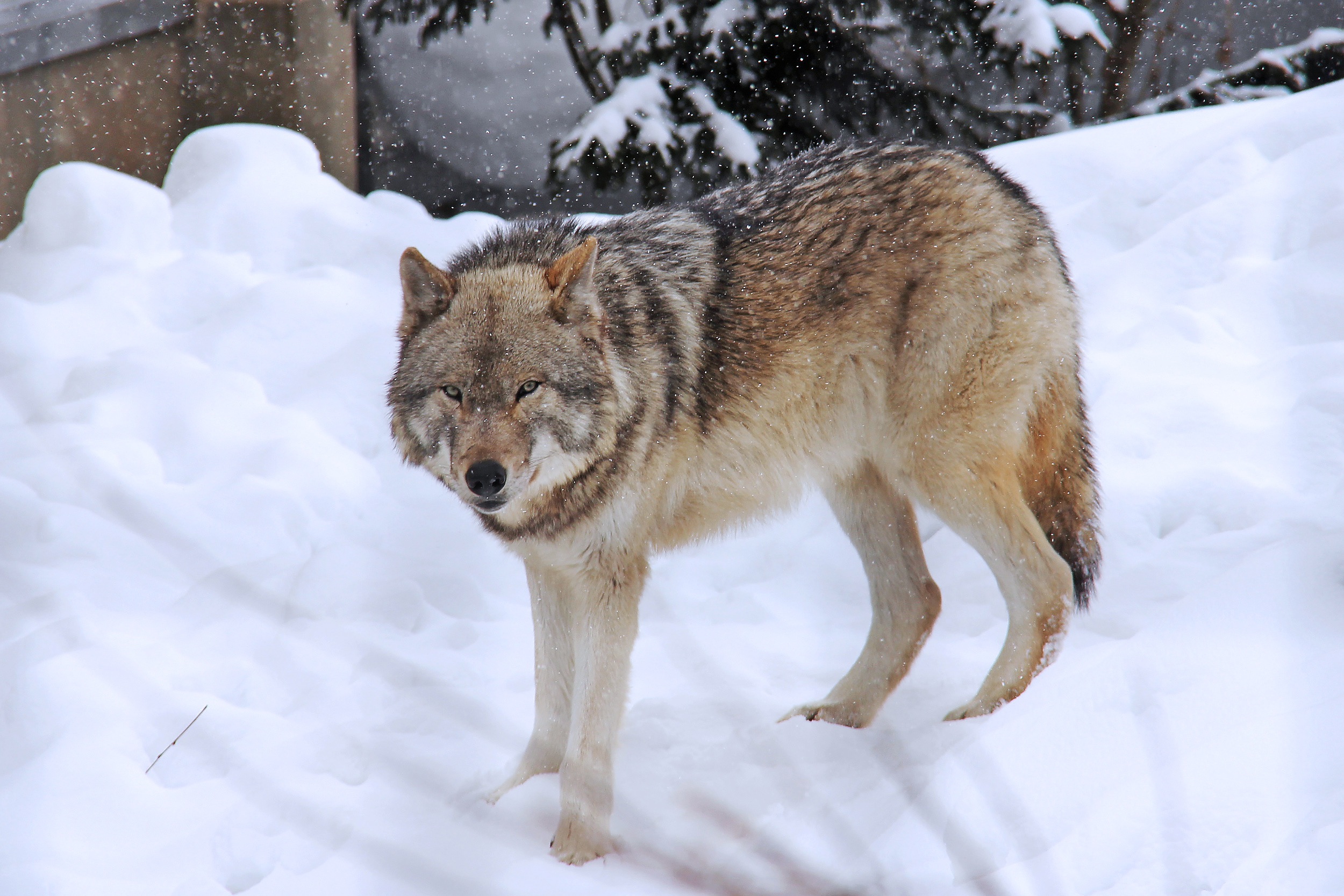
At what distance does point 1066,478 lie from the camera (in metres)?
3.25

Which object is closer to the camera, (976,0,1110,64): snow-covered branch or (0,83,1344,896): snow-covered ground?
(0,83,1344,896): snow-covered ground

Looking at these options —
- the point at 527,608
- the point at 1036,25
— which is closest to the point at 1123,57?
the point at 1036,25

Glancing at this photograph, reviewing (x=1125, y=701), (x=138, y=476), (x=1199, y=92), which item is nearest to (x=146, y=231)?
(x=138, y=476)

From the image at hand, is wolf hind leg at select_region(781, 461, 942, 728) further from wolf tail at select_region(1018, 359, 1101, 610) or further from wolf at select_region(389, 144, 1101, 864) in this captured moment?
wolf tail at select_region(1018, 359, 1101, 610)

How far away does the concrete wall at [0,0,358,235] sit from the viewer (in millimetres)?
6309

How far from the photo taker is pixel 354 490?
4676 mm

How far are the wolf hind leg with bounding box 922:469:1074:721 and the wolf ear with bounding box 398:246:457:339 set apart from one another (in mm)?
1533

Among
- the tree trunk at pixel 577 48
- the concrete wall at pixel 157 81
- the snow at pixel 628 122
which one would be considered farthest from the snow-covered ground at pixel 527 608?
the tree trunk at pixel 577 48

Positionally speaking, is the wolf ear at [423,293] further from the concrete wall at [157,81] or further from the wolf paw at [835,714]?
the concrete wall at [157,81]

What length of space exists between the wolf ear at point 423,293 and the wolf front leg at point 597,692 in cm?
80

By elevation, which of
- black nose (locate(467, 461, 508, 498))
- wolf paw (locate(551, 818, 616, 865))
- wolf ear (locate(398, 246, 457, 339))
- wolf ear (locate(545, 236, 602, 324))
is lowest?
wolf paw (locate(551, 818, 616, 865))

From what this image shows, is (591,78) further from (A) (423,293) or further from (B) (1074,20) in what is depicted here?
(A) (423,293)

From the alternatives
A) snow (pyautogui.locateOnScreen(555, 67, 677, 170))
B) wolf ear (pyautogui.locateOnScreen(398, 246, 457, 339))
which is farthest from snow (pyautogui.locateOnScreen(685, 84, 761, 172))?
wolf ear (pyautogui.locateOnScreen(398, 246, 457, 339))

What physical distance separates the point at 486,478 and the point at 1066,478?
1.94 metres
